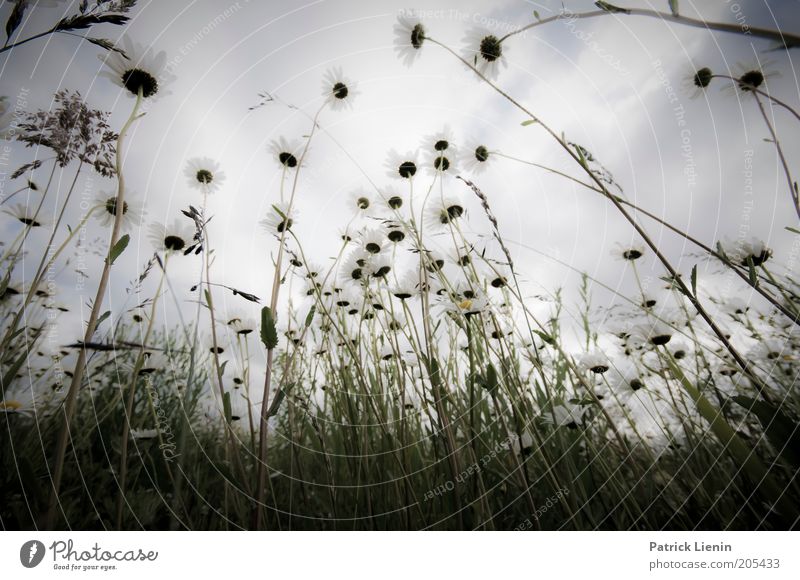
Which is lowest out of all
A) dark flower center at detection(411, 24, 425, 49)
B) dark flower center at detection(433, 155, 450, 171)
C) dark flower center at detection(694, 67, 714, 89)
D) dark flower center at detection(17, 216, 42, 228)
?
dark flower center at detection(17, 216, 42, 228)

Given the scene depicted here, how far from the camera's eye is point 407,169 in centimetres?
90

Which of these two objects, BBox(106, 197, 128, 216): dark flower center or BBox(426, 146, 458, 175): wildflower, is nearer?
BBox(106, 197, 128, 216): dark flower center

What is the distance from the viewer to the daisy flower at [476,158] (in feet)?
3.04

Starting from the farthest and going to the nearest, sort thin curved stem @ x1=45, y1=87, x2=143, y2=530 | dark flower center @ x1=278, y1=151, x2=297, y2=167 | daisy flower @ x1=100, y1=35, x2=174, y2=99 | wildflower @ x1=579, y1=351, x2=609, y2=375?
dark flower center @ x1=278, y1=151, x2=297, y2=167, wildflower @ x1=579, y1=351, x2=609, y2=375, daisy flower @ x1=100, y1=35, x2=174, y2=99, thin curved stem @ x1=45, y1=87, x2=143, y2=530

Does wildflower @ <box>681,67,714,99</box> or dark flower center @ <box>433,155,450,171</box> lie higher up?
dark flower center @ <box>433,155,450,171</box>

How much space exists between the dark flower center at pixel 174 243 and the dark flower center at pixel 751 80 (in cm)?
116

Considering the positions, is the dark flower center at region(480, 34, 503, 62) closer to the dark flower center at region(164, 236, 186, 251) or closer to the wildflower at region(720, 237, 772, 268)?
the wildflower at region(720, 237, 772, 268)

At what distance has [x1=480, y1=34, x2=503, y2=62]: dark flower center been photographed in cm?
76

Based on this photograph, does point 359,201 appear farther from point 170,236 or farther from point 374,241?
point 170,236

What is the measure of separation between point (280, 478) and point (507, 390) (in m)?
0.46

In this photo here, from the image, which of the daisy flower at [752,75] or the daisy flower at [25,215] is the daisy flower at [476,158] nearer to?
the daisy flower at [752,75]

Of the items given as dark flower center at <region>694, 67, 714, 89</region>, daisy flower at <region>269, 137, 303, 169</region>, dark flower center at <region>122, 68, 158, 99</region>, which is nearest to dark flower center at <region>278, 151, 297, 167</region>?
daisy flower at <region>269, 137, 303, 169</region>
